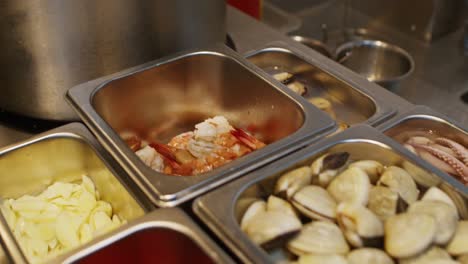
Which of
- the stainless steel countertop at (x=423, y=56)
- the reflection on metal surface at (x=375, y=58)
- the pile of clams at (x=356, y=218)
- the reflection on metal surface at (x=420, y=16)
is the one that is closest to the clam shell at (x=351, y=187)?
the pile of clams at (x=356, y=218)

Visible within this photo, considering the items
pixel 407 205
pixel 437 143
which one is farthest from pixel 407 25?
pixel 407 205

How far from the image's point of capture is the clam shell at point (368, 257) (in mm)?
622

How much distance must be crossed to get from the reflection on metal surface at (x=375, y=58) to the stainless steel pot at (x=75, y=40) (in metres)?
0.85

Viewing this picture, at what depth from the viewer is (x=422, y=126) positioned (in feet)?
2.89

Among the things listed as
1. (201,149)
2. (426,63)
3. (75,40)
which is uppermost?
(75,40)

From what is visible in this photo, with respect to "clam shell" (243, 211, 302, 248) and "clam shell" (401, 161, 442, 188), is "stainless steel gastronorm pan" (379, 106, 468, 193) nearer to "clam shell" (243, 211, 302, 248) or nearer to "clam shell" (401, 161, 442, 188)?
"clam shell" (401, 161, 442, 188)

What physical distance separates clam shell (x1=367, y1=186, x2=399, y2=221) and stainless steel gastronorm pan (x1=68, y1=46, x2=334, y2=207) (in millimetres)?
129

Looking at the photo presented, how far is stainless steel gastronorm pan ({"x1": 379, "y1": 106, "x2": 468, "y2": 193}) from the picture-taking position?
857 mm

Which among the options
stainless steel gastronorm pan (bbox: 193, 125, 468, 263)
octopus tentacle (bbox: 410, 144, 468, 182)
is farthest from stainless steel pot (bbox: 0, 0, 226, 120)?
octopus tentacle (bbox: 410, 144, 468, 182)

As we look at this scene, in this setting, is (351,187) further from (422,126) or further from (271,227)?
(422,126)

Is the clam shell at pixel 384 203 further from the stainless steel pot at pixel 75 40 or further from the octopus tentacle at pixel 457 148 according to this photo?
the stainless steel pot at pixel 75 40

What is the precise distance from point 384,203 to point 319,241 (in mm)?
113

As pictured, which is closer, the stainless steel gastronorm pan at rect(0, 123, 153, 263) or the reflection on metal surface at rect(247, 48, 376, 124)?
the stainless steel gastronorm pan at rect(0, 123, 153, 263)

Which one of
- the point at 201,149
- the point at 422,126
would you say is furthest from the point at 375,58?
the point at 201,149
